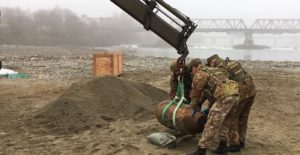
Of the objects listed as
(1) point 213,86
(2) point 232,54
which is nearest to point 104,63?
(1) point 213,86

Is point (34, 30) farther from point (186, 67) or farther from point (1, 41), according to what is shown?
point (186, 67)

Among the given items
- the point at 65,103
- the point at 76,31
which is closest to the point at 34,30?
the point at 76,31

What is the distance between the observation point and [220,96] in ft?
21.5

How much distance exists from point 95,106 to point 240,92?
4246 mm

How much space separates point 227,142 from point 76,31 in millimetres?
105984

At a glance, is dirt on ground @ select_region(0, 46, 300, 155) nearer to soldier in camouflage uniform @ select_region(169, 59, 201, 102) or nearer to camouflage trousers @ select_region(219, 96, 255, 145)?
camouflage trousers @ select_region(219, 96, 255, 145)

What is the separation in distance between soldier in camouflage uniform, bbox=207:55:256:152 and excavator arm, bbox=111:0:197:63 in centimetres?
93

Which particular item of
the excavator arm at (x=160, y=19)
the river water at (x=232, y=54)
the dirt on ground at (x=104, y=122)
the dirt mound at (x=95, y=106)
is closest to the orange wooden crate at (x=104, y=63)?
the dirt on ground at (x=104, y=122)

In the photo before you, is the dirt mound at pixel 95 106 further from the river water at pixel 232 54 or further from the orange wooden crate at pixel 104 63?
the river water at pixel 232 54

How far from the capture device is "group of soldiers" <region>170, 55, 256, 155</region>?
6.57 m

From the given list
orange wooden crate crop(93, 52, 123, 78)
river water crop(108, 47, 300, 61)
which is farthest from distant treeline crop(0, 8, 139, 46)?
orange wooden crate crop(93, 52, 123, 78)

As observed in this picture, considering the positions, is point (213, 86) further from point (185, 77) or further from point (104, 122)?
point (104, 122)

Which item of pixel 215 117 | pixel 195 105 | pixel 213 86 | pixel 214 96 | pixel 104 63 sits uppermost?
pixel 104 63

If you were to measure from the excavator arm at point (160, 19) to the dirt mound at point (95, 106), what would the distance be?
2.59m
